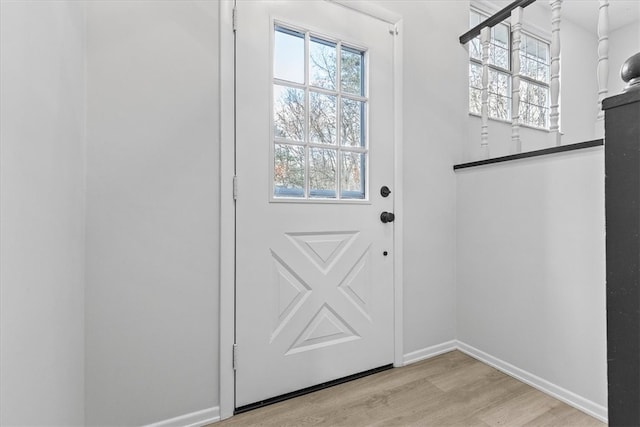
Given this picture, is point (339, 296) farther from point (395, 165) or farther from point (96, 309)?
point (96, 309)

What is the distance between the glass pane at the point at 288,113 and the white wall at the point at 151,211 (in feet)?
1.00

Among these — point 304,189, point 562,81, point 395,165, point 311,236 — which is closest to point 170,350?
point 311,236

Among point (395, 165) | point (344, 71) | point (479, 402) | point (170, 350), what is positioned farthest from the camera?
point (395, 165)

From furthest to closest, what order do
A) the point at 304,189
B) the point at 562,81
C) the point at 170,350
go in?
the point at 562,81 < the point at 304,189 < the point at 170,350

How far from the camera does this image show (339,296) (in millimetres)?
1745

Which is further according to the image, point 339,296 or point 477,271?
point 477,271

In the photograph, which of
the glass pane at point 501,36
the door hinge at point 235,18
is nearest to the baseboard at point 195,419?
the door hinge at point 235,18

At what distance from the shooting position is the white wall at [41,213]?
587mm

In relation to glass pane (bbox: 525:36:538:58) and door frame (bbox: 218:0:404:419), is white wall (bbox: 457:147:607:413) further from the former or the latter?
glass pane (bbox: 525:36:538:58)

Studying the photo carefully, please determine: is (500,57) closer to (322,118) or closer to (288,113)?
(322,118)

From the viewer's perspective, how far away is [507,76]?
110 inches

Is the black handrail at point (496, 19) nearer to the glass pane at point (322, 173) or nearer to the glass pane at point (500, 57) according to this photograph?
the glass pane at point (500, 57)

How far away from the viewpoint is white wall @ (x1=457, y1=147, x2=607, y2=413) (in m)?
1.46

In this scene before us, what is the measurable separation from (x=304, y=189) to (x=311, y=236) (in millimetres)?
253
